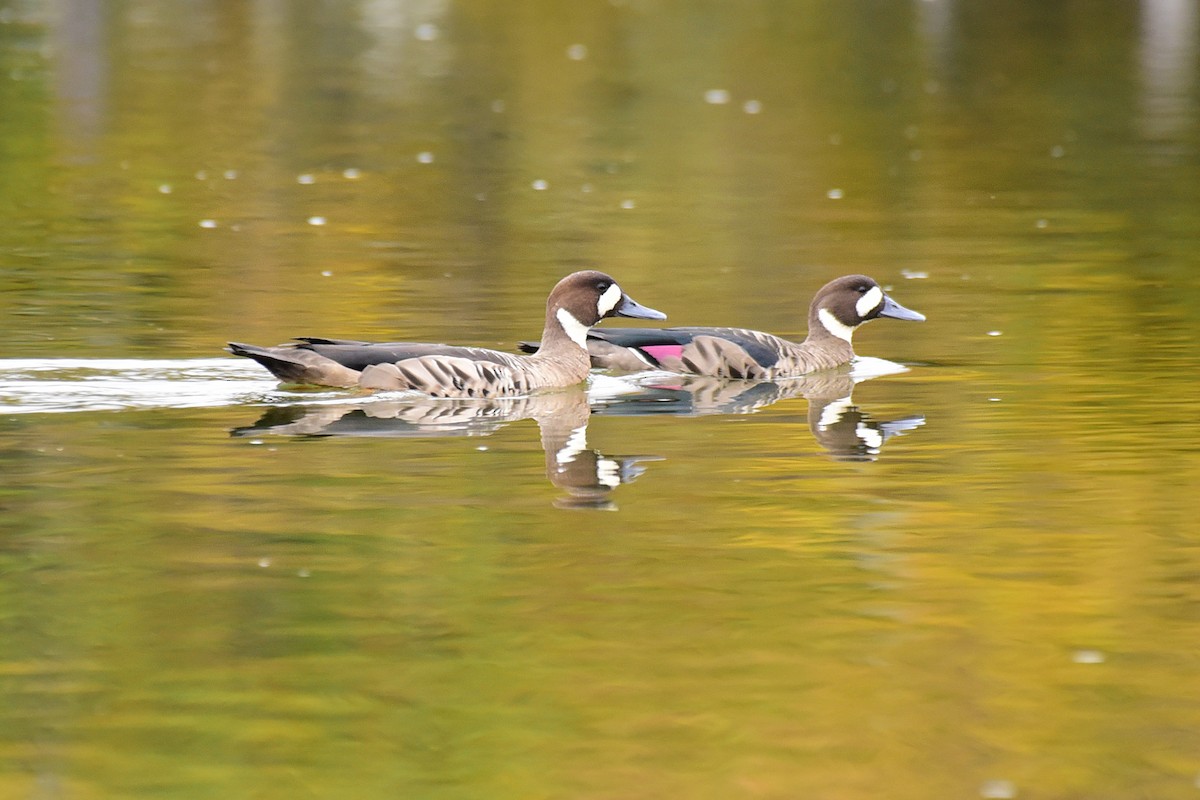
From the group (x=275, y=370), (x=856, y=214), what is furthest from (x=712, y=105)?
(x=275, y=370)

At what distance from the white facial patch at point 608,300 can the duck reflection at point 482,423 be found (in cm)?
63

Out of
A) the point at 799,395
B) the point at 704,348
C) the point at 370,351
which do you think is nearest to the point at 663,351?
the point at 704,348

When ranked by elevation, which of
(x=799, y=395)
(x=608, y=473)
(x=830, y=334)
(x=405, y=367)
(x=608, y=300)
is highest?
(x=608, y=300)

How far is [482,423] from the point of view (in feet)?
41.2

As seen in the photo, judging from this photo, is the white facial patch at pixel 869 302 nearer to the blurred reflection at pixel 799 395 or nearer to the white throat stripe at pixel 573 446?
the blurred reflection at pixel 799 395

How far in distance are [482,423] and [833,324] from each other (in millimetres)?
3505

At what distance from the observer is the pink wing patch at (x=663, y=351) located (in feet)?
47.5

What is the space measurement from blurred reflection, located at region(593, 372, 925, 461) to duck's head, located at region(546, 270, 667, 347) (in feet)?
1.71

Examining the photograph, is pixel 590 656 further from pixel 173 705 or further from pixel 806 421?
pixel 806 421

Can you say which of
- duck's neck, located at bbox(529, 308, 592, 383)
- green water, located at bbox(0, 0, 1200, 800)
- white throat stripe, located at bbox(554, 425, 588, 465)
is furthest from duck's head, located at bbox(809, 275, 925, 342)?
white throat stripe, located at bbox(554, 425, 588, 465)

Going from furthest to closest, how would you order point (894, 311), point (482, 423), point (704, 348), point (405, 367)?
point (894, 311) < point (704, 348) < point (405, 367) < point (482, 423)

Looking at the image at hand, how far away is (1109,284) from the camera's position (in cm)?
1791

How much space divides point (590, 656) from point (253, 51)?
128ft

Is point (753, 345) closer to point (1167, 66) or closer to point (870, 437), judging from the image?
point (870, 437)
